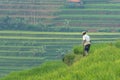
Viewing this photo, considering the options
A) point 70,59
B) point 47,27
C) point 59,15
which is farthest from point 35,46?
point 70,59

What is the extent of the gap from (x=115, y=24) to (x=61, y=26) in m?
10.0

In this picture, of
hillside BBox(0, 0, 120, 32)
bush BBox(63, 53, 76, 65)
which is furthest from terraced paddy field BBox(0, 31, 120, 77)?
bush BBox(63, 53, 76, 65)

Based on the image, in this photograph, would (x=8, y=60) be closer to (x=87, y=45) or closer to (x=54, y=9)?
(x=54, y=9)

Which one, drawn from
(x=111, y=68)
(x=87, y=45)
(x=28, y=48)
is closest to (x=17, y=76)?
(x=87, y=45)

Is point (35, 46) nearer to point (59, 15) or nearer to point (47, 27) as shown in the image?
point (47, 27)

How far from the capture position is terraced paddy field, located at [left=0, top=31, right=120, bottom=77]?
73000 mm

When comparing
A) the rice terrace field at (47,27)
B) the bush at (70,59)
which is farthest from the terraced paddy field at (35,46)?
the bush at (70,59)

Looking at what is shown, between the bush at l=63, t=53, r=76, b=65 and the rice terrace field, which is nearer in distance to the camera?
the bush at l=63, t=53, r=76, b=65

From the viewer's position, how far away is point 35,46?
82.0 m

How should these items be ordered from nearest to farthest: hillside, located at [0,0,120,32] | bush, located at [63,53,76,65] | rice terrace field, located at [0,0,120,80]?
bush, located at [63,53,76,65] → rice terrace field, located at [0,0,120,80] → hillside, located at [0,0,120,32]

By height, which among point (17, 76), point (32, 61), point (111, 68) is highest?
point (111, 68)

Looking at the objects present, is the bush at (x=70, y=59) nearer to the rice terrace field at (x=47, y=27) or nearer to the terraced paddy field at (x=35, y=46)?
the rice terrace field at (x=47, y=27)

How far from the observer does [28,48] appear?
80.6m

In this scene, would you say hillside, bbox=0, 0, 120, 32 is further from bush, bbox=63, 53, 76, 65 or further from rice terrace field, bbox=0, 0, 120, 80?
bush, bbox=63, 53, 76, 65
